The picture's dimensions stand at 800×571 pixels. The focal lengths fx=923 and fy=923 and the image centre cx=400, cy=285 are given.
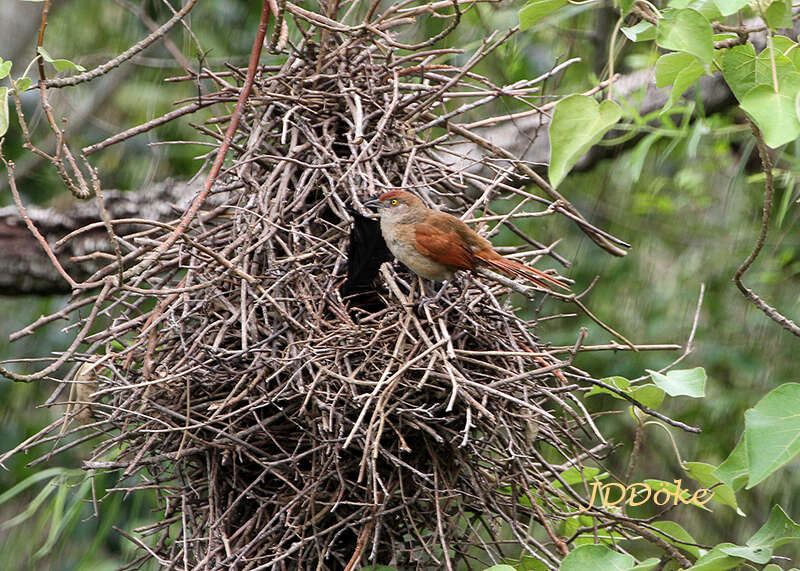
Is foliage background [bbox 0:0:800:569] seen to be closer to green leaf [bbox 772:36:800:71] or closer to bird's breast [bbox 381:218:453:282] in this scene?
bird's breast [bbox 381:218:453:282]

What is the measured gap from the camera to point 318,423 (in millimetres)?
1347

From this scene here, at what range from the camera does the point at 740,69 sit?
3.39 ft

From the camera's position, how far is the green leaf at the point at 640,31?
1002mm

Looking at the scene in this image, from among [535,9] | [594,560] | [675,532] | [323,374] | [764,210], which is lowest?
[675,532]

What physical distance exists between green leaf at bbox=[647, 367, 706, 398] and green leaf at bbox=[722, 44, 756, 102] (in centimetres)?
42

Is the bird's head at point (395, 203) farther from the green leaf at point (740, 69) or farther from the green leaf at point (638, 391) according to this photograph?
the green leaf at point (740, 69)

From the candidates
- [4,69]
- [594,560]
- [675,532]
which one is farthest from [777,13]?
[4,69]

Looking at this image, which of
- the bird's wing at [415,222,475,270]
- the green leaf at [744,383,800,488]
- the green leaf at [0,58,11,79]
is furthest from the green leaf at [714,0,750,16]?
the green leaf at [0,58,11,79]

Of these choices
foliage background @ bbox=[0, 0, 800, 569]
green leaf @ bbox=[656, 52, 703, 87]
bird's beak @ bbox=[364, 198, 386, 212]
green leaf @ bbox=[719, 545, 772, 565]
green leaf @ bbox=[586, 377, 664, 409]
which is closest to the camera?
green leaf @ bbox=[656, 52, 703, 87]

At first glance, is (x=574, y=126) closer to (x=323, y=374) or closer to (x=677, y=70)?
(x=677, y=70)

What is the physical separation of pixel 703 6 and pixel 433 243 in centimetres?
55

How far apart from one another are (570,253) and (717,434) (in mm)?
825

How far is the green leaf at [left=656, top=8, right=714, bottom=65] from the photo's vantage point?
3.06 ft

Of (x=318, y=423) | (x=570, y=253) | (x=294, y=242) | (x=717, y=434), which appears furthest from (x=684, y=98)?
(x=318, y=423)
